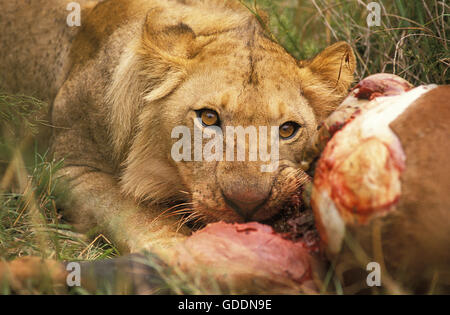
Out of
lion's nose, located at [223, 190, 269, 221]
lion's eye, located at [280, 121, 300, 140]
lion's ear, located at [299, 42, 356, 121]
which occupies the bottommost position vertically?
lion's nose, located at [223, 190, 269, 221]

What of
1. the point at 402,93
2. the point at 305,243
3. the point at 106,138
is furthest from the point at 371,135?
the point at 106,138

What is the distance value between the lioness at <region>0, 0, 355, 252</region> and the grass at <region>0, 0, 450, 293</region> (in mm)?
137

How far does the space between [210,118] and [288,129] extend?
0.35 meters

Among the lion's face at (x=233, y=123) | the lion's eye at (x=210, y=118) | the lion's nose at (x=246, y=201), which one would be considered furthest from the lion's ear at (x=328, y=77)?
the lion's nose at (x=246, y=201)

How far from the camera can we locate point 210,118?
2531 mm

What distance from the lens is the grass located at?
265 centimetres

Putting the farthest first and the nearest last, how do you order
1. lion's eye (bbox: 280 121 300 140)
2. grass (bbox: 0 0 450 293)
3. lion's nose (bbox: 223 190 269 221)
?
grass (bbox: 0 0 450 293)
lion's eye (bbox: 280 121 300 140)
lion's nose (bbox: 223 190 269 221)

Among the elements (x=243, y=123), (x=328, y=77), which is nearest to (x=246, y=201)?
(x=243, y=123)

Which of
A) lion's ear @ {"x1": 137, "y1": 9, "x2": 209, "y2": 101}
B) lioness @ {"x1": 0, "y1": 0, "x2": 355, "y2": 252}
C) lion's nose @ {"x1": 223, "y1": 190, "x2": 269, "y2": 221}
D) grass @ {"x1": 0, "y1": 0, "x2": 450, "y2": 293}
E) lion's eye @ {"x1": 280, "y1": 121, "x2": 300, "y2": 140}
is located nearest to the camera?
lion's nose @ {"x1": 223, "y1": 190, "x2": 269, "y2": 221}

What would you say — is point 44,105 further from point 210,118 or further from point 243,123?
point 243,123

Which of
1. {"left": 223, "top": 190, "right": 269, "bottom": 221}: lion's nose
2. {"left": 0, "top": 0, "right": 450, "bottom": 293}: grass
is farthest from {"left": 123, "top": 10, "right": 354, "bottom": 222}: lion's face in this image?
{"left": 0, "top": 0, "right": 450, "bottom": 293}: grass

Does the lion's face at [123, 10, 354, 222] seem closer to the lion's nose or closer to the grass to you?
the lion's nose

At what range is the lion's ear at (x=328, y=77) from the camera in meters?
2.77
